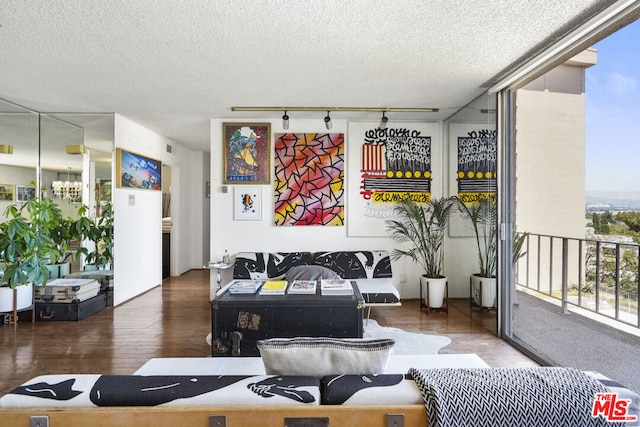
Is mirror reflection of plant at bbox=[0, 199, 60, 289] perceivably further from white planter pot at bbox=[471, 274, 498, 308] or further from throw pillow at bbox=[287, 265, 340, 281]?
white planter pot at bbox=[471, 274, 498, 308]

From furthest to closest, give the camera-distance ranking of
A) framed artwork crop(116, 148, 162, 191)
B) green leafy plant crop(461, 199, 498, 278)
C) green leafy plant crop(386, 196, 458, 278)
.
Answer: framed artwork crop(116, 148, 162, 191)
green leafy plant crop(386, 196, 458, 278)
green leafy plant crop(461, 199, 498, 278)

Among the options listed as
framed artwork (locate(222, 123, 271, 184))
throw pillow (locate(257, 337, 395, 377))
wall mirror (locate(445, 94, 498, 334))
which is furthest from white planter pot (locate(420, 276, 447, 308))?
throw pillow (locate(257, 337, 395, 377))

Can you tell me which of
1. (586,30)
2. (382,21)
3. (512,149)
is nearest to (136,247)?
(382,21)

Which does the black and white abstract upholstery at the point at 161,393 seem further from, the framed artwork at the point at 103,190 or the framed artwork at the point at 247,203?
the framed artwork at the point at 103,190

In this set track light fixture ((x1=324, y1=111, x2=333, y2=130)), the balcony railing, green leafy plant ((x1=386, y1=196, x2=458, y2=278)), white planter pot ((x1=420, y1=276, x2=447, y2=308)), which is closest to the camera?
the balcony railing

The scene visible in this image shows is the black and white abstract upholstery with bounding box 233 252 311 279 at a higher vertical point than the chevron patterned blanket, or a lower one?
lower

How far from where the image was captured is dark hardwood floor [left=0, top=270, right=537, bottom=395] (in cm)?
291

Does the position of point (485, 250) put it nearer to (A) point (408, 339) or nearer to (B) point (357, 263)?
(A) point (408, 339)

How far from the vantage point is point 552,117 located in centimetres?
395

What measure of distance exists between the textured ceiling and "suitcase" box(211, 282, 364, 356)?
194 centimetres

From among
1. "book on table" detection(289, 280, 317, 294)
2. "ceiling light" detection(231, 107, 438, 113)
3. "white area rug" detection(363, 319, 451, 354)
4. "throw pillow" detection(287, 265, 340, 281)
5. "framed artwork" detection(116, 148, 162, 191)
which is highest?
"ceiling light" detection(231, 107, 438, 113)

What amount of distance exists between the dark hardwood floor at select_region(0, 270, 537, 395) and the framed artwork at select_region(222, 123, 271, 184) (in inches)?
69.6

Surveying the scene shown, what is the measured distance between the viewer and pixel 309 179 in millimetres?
4957

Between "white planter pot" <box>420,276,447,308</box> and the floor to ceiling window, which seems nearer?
the floor to ceiling window
